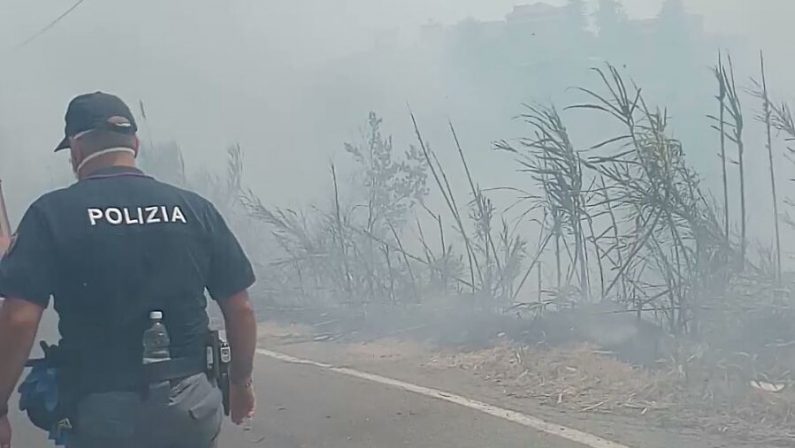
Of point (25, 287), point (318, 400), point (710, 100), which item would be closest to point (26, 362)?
point (25, 287)

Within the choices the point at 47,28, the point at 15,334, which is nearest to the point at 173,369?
the point at 15,334

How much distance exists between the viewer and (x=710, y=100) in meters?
9.33

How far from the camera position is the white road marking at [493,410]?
482cm

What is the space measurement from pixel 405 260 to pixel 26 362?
6.84m

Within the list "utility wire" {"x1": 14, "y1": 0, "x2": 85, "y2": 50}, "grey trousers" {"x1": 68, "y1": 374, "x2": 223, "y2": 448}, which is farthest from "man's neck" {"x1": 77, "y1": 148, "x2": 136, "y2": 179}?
"utility wire" {"x1": 14, "y1": 0, "x2": 85, "y2": 50}

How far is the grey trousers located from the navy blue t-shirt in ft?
0.15

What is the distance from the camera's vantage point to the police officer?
2572mm

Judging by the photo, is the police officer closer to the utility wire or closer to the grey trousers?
the grey trousers

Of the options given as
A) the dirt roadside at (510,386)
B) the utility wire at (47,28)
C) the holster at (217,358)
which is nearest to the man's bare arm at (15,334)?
the holster at (217,358)

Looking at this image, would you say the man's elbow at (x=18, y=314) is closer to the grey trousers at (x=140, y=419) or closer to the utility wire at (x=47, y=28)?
the grey trousers at (x=140, y=419)

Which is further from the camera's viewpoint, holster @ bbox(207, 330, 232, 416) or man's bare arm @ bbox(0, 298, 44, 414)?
holster @ bbox(207, 330, 232, 416)

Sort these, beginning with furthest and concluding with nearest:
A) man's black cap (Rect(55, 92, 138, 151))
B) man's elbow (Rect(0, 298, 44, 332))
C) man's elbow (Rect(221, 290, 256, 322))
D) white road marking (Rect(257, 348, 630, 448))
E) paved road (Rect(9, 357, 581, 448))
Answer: paved road (Rect(9, 357, 581, 448))
white road marking (Rect(257, 348, 630, 448))
man's elbow (Rect(221, 290, 256, 322))
man's black cap (Rect(55, 92, 138, 151))
man's elbow (Rect(0, 298, 44, 332))

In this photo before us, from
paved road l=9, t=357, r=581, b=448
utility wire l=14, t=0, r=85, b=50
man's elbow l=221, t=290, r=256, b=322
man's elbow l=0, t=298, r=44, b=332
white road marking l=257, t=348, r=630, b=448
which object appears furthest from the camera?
utility wire l=14, t=0, r=85, b=50

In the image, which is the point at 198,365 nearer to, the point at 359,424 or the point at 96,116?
the point at 96,116
